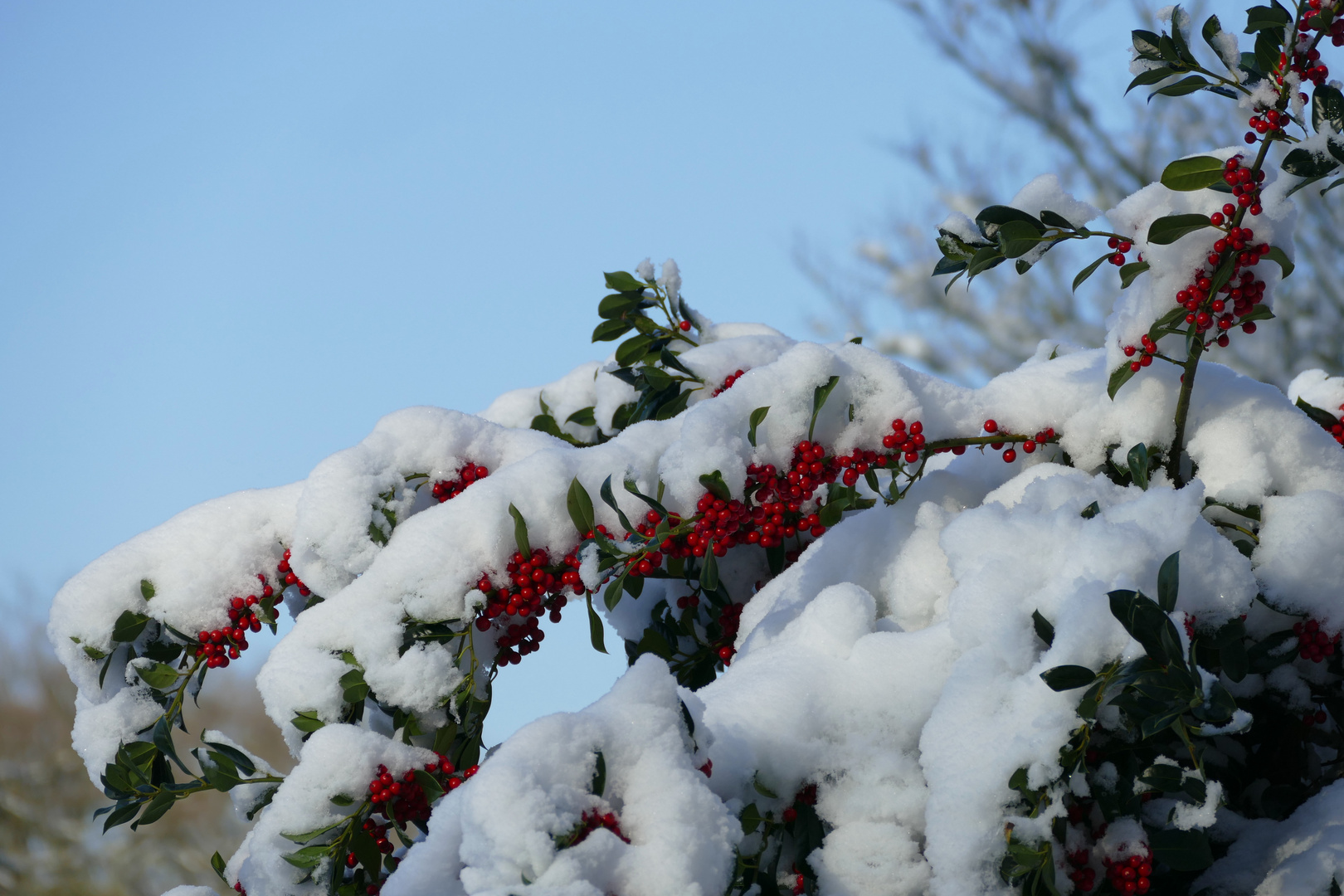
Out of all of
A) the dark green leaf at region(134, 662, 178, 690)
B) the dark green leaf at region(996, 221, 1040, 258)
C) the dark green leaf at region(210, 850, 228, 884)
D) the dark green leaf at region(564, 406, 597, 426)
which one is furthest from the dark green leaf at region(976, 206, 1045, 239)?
the dark green leaf at region(210, 850, 228, 884)

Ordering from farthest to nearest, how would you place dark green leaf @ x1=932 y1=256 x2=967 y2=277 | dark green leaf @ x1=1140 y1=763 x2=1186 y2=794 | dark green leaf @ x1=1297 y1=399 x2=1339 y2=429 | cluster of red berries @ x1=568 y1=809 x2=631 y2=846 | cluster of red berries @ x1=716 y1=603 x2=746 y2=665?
cluster of red berries @ x1=716 y1=603 x2=746 y2=665 < dark green leaf @ x1=1297 y1=399 x2=1339 y2=429 < dark green leaf @ x1=932 y1=256 x2=967 y2=277 < dark green leaf @ x1=1140 y1=763 x2=1186 y2=794 < cluster of red berries @ x1=568 y1=809 x2=631 y2=846

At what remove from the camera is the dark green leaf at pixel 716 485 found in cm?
138

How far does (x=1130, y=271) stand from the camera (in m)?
1.39

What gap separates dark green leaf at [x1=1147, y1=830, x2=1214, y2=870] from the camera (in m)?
1.10

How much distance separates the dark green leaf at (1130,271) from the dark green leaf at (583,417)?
1142 millimetres

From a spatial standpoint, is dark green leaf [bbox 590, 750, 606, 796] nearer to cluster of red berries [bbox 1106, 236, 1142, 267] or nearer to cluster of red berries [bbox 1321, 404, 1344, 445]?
cluster of red berries [bbox 1106, 236, 1142, 267]

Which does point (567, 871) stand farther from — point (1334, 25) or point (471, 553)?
point (1334, 25)

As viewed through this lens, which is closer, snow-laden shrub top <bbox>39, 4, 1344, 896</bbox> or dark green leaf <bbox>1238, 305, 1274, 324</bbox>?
snow-laden shrub top <bbox>39, 4, 1344, 896</bbox>

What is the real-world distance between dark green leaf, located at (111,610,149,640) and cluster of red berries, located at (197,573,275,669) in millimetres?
92

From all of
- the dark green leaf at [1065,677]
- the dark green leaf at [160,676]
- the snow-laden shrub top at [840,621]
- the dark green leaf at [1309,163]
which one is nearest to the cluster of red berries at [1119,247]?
the snow-laden shrub top at [840,621]

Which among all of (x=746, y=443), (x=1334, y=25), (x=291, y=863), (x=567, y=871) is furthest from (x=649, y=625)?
(x=1334, y=25)

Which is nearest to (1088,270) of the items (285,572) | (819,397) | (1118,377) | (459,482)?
(1118,377)

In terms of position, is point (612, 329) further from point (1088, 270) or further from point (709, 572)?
point (1088, 270)

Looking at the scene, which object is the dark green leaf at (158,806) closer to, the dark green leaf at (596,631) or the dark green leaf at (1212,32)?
the dark green leaf at (596,631)
